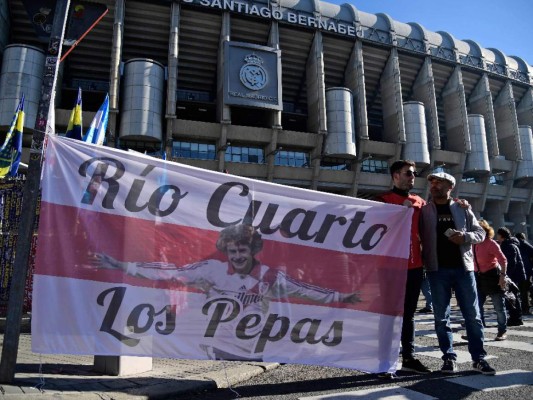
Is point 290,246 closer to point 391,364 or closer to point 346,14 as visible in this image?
point 391,364

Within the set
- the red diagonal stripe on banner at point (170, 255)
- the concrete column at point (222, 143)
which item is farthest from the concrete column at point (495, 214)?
the red diagonal stripe on banner at point (170, 255)

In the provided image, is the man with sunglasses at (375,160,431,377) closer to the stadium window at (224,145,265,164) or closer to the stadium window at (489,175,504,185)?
the stadium window at (224,145,265,164)

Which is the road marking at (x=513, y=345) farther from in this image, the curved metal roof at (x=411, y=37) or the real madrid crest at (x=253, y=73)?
the curved metal roof at (x=411, y=37)

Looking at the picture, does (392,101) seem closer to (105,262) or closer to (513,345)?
(513,345)

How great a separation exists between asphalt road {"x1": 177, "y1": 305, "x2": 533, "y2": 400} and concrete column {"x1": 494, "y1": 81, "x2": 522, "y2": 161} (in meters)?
47.7

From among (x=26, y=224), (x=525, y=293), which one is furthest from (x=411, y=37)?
(x=26, y=224)

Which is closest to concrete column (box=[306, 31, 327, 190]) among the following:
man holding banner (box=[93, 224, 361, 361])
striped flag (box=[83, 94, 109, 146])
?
striped flag (box=[83, 94, 109, 146])

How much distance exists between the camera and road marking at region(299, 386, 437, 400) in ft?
9.16

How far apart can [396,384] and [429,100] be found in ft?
134

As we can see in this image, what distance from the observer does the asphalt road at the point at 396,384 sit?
2.87 metres

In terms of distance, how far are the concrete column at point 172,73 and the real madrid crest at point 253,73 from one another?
18.6ft

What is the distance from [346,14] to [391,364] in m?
40.3

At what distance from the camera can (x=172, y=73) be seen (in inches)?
1172

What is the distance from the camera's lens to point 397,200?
4086 mm
